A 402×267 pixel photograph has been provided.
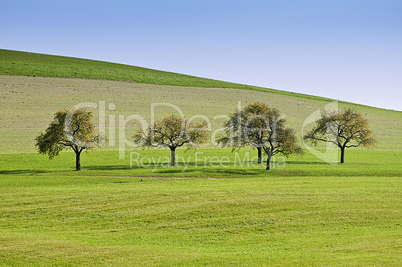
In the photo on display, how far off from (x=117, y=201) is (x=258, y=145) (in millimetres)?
31244

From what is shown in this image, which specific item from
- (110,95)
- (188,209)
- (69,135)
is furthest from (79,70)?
(188,209)

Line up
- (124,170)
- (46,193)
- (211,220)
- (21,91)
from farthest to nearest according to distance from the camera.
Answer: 1. (21,91)
2. (124,170)
3. (46,193)
4. (211,220)

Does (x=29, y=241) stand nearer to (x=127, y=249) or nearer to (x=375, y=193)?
(x=127, y=249)

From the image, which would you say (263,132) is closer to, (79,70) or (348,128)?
(348,128)

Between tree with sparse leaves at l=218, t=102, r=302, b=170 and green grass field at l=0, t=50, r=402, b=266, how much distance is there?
269cm

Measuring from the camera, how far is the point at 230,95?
105500mm

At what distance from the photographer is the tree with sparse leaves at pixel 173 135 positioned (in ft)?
190

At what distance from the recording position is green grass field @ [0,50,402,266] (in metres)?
17.7

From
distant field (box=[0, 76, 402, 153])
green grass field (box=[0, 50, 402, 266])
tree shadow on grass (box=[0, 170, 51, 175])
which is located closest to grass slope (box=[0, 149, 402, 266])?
green grass field (box=[0, 50, 402, 266])

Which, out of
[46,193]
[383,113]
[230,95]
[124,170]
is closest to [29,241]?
[46,193]

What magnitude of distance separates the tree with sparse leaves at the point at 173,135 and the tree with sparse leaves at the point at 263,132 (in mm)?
4332

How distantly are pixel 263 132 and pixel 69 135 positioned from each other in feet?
83.8

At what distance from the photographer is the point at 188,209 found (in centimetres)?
2706

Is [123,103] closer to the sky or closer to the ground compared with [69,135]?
closer to the sky
